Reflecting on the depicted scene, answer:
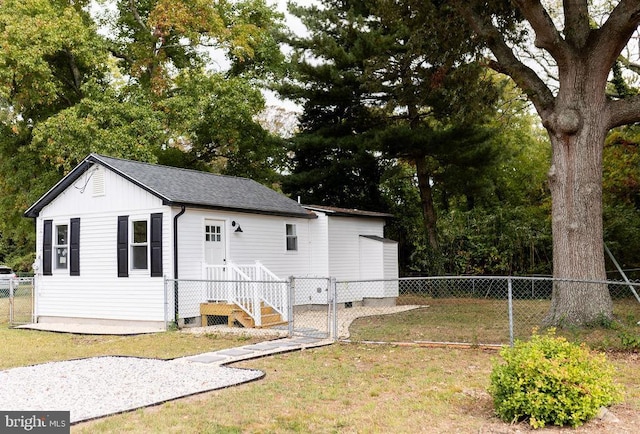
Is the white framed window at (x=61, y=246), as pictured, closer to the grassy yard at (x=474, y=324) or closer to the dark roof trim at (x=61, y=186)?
the dark roof trim at (x=61, y=186)

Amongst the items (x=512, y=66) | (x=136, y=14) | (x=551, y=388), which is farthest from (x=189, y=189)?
(x=136, y=14)

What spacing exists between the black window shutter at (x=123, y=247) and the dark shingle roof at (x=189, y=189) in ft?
3.60

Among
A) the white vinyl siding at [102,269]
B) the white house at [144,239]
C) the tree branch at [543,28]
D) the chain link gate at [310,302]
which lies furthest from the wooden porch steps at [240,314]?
the tree branch at [543,28]

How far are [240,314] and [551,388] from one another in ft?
28.1

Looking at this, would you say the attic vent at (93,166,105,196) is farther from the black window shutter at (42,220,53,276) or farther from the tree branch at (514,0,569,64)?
the tree branch at (514,0,569,64)

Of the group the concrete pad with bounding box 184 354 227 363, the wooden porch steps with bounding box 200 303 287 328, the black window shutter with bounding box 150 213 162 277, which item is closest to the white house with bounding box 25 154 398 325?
the black window shutter with bounding box 150 213 162 277

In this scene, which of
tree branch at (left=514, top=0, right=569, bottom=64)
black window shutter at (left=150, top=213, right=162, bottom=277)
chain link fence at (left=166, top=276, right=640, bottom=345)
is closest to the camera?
chain link fence at (left=166, top=276, right=640, bottom=345)

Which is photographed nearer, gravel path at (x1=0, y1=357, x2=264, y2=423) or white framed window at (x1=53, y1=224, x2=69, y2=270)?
gravel path at (x1=0, y1=357, x2=264, y2=423)

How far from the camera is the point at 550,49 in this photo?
11.4 meters

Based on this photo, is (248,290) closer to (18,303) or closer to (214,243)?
(214,243)

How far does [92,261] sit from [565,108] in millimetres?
11136

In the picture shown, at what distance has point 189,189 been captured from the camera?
1430 centimetres

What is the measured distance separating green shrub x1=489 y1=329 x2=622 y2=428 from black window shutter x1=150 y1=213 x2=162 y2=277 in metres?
9.30

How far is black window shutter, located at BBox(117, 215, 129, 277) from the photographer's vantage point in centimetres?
1370
